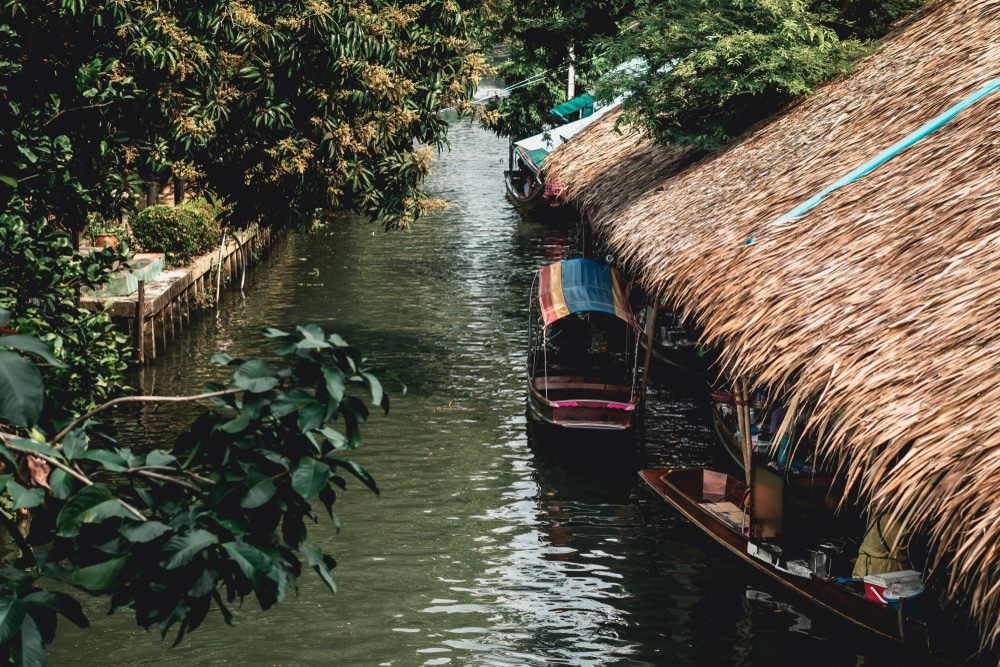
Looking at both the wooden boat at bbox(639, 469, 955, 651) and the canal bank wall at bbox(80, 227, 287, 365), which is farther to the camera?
the canal bank wall at bbox(80, 227, 287, 365)

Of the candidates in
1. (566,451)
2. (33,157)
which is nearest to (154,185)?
(566,451)

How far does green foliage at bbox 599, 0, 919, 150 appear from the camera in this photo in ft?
54.0

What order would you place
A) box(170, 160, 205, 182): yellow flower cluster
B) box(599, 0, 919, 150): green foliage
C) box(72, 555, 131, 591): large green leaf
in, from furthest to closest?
1. box(599, 0, 919, 150): green foliage
2. box(170, 160, 205, 182): yellow flower cluster
3. box(72, 555, 131, 591): large green leaf

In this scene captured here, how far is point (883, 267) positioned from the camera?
9555 mm

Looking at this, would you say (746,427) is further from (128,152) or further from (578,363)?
(578,363)

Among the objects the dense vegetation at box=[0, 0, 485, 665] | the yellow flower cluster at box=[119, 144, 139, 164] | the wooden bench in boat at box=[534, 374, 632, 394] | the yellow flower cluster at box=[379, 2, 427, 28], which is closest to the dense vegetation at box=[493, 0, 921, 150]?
the dense vegetation at box=[0, 0, 485, 665]

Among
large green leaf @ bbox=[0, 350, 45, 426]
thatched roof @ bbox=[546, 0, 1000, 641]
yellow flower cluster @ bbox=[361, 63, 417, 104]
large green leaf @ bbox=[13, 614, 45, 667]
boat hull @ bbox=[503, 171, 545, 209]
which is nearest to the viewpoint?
large green leaf @ bbox=[0, 350, 45, 426]

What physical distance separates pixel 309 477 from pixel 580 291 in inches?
611

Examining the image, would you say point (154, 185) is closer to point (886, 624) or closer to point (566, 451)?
point (566, 451)

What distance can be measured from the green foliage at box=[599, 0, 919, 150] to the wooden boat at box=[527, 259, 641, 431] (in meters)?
2.89

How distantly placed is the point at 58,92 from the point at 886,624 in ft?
30.6

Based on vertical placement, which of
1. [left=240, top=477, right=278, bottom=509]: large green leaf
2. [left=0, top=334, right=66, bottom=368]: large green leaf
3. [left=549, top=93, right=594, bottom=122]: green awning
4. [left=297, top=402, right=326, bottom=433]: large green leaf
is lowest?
[left=240, top=477, right=278, bottom=509]: large green leaf

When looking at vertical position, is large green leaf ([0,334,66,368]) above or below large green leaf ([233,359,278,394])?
above

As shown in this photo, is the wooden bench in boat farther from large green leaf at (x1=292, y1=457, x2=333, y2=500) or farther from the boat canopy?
large green leaf at (x1=292, y1=457, x2=333, y2=500)
